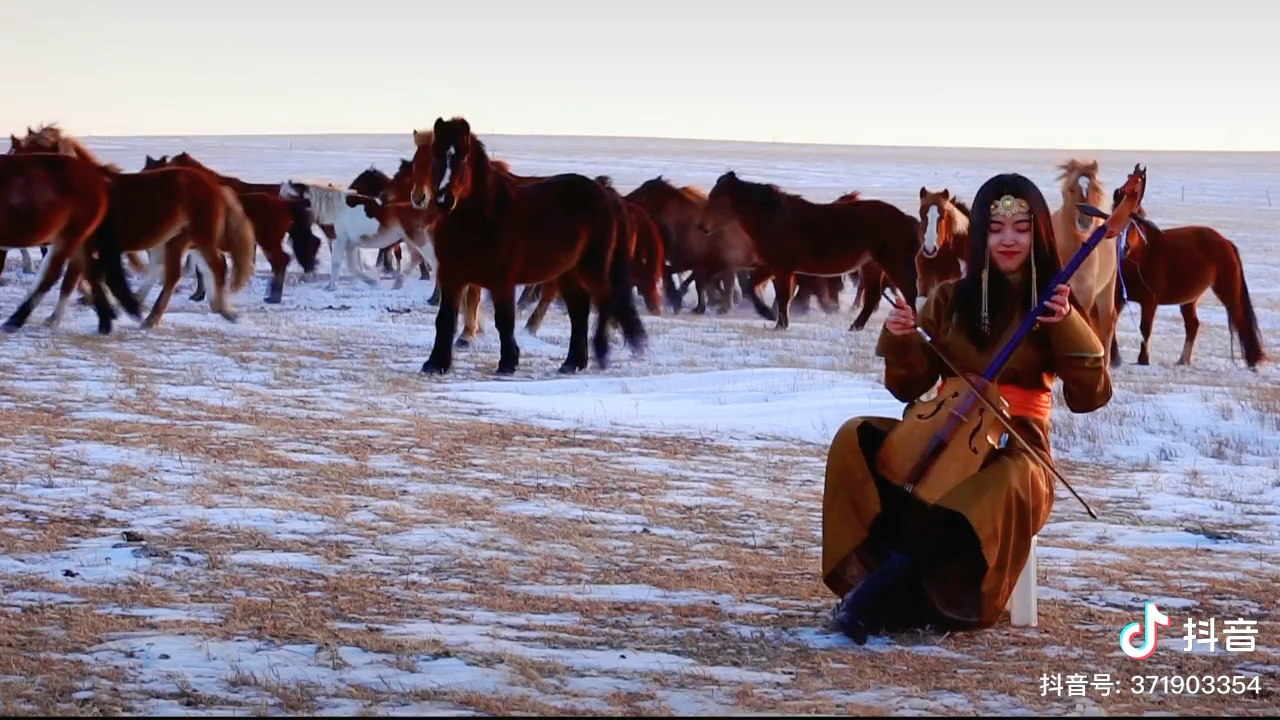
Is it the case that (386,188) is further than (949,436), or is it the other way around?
(386,188)

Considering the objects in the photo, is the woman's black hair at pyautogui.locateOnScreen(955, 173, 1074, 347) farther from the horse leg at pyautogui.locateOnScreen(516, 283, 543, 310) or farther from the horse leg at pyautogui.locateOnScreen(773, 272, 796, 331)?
the horse leg at pyautogui.locateOnScreen(516, 283, 543, 310)

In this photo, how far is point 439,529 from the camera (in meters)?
6.79

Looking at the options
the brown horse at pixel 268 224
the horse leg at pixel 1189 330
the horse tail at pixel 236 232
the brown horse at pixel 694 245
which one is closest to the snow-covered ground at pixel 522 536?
the horse leg at pixel 1189 330

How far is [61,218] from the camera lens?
1462 centimetres

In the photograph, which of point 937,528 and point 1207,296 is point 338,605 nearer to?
point 937,528

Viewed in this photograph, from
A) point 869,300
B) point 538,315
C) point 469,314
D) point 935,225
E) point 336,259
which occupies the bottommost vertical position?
point 336,259

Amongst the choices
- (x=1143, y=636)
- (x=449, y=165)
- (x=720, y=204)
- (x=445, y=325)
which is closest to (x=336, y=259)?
(x=720, y=204)

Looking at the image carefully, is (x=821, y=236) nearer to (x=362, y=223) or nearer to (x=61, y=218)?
(x=362, y=223)

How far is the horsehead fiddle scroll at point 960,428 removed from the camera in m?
5.01

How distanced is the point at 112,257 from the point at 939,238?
7647mm

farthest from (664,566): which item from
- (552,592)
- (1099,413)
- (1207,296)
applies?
(1207,296)

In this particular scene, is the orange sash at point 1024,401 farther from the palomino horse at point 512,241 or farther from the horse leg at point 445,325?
the horse leg at point 445,325

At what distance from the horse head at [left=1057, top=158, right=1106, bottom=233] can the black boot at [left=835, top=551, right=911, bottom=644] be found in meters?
8.04

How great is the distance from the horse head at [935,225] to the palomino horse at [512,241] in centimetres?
319
